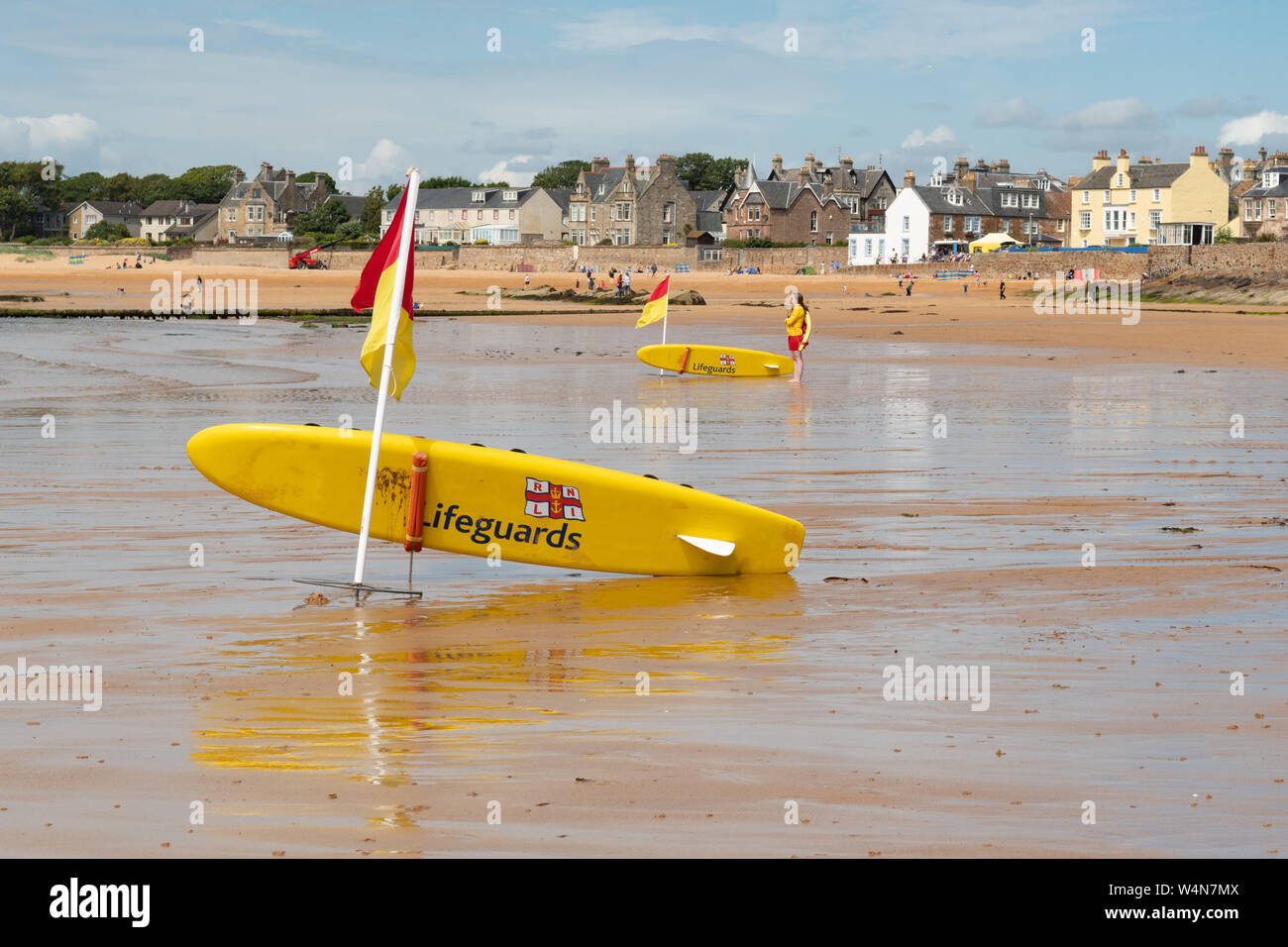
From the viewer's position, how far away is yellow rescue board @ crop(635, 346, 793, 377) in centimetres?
2444

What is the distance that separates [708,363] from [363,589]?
16.9 m

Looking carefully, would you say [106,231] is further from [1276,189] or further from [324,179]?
[1276,189]

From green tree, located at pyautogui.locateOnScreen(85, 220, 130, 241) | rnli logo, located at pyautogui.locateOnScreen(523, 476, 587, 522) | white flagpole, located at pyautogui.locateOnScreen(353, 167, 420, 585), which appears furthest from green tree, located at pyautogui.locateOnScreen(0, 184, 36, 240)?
rnli logo, located at pyautogui.locateOnScreen(523, 476, 587, 522)

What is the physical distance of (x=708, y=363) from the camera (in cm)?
2447

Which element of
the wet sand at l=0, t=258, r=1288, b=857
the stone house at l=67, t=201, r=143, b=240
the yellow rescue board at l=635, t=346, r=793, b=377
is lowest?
A: the wet sand at l=0, t=258, r=1288, b=857

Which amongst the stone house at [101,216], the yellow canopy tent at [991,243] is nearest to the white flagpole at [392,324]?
the yellow canopy tent at [991,243]

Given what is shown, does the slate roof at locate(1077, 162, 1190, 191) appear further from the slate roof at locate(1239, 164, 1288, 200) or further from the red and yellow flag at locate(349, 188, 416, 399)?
the red and yellow flag at locate(349, 188, 416, 399)

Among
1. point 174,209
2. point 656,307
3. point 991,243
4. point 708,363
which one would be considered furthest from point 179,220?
point 708,363

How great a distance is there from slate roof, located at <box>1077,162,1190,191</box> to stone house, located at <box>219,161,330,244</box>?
3105 inches

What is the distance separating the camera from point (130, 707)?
5.77 m

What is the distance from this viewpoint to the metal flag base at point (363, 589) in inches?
313
